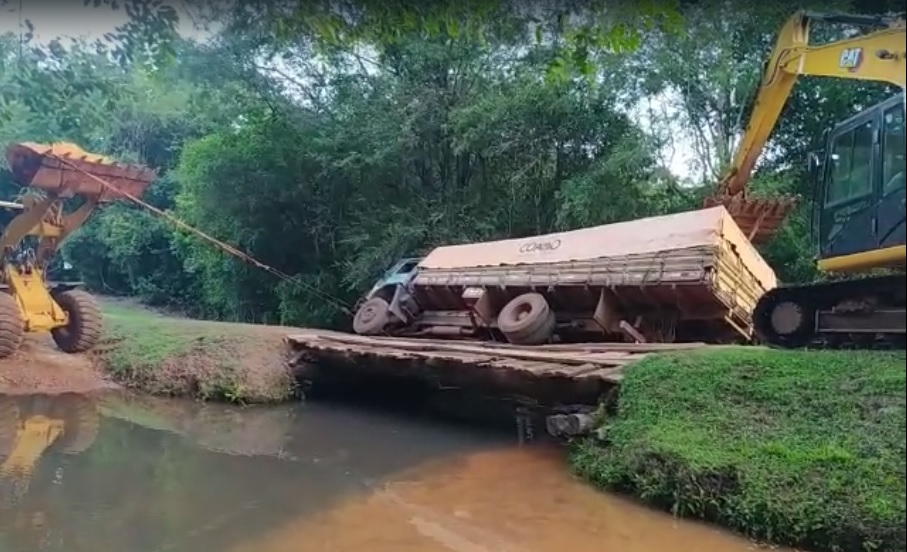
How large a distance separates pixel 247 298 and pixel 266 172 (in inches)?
133

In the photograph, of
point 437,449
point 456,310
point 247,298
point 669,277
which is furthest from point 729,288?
point 247,298

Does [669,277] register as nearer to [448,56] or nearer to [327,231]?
[448,56]

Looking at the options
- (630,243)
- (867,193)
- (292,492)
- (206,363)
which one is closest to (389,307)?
(206,363)

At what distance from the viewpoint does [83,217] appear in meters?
10.1

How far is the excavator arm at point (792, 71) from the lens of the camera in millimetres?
1309

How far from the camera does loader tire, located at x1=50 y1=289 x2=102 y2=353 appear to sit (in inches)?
411

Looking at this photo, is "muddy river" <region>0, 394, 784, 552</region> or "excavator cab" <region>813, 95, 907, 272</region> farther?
"muddy river" <region>0, 394, 784, 552</region>

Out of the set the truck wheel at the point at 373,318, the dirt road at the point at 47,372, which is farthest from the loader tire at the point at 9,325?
the truck wheel at the point at 373,318

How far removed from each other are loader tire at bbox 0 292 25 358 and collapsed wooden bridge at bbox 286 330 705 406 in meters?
3.22

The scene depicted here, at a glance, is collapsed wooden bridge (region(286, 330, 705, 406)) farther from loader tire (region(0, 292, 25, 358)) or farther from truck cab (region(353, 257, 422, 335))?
loader tire (region(0, 292, 25, 358))

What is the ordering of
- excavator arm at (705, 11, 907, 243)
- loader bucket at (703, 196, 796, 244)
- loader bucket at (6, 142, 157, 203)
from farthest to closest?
loader bucket at (703, 196, 796, 244) < loader bucket at (6, 142, 157, 203) < excavator arm at (705, 11, 907, 243)

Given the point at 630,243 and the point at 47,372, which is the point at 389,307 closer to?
the point at 630,243

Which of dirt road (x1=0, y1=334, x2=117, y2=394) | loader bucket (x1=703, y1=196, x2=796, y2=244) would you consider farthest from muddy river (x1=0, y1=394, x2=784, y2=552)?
loader bucket (x1=703, y1=196, x2=796, y2=244)

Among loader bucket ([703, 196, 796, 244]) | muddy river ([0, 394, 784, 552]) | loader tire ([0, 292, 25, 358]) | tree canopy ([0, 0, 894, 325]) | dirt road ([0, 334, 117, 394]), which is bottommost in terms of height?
muddy river ([0, 394, 784, 552])
